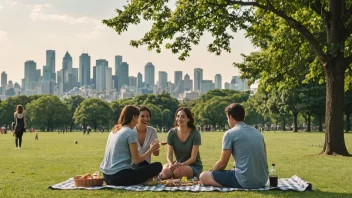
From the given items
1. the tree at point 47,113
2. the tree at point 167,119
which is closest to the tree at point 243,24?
the tree at point 47,113

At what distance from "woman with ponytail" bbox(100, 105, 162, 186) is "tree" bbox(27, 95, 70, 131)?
116m

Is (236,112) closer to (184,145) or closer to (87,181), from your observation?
(184,145)

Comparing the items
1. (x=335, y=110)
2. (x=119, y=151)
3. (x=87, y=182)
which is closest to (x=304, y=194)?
(x=119, y=151)

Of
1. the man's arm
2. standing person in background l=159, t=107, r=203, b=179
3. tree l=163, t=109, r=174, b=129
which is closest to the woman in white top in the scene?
standing person in background l=159, t=107, r=203, b=179

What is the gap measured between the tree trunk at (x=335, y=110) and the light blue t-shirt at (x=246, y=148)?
12061 mm

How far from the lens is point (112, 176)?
10727mm

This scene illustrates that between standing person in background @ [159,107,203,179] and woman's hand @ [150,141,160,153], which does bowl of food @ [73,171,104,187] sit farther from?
standing person in background @ [159,107,203,179]

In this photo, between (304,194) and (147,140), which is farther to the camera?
(147,140)

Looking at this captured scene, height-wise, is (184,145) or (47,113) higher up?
(47,113)

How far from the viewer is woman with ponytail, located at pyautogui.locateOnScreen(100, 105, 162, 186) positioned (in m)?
10.5

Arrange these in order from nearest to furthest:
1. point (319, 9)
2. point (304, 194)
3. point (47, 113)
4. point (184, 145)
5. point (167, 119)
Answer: point (304, 194) → point (184, 145) → point (319, 9) → point (47, 113) → point (167, 119)

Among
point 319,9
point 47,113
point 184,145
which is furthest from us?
point 47,113

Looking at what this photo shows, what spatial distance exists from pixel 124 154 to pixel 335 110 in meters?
13.3

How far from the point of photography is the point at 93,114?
129 metres
